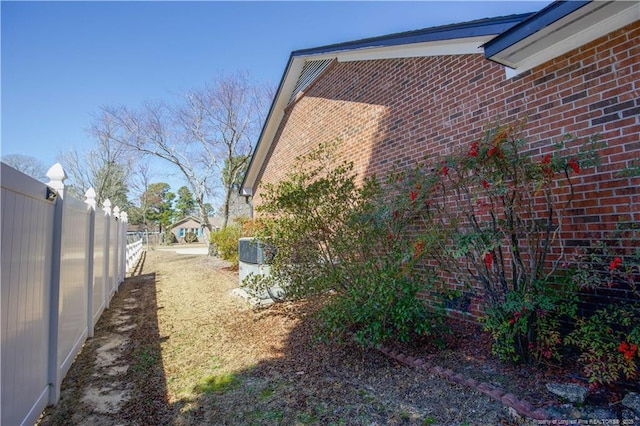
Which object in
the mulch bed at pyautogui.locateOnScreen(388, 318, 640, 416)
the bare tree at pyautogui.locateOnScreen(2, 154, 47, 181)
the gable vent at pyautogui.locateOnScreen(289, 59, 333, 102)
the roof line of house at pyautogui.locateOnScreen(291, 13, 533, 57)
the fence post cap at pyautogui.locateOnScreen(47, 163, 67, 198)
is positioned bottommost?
the mulch bed at pyautogui.locateOnScreen(388, 318, 640, 416)

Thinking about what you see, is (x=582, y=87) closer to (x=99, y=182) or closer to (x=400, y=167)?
(x=400, y=167)

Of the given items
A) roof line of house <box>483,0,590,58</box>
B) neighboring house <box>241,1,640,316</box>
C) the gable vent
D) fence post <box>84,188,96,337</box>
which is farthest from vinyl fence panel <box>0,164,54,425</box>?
the gable vent

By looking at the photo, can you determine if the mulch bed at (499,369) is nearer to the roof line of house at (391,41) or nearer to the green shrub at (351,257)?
the green shrub at (351,257)

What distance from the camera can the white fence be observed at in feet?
6.94

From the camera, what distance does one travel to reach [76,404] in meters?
3.02

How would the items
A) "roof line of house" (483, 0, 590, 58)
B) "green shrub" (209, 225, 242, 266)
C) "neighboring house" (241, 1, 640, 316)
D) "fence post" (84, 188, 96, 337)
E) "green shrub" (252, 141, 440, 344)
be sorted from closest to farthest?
"roof line of house" (483, 0, 590, 58) → "neighboring house" (241, 1, 640, 316) → "green shrub" (252, 141, 440, 344) → "fence post" (84, 188, 96, 337) → "green shrub" (209, 225, 242, 266)

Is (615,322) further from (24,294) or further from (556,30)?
(24,294)

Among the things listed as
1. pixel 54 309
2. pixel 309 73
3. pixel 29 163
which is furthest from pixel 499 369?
pixel 29 163

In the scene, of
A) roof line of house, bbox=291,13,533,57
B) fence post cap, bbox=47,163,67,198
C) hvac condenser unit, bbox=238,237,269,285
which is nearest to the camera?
fence post cap, bbox=47,163,67,198

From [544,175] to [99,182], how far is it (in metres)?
34.5

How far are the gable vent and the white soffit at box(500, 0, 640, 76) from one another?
17.5 ft

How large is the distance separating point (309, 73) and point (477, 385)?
8.51 m

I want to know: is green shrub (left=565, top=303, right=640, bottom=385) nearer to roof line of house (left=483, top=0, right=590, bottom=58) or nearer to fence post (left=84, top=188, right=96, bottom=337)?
roof line of house (left=483, top=0, right=590, bottom=58)

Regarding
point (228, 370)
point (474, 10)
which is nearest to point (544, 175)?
point (228, 370)
